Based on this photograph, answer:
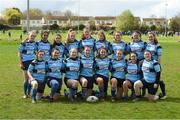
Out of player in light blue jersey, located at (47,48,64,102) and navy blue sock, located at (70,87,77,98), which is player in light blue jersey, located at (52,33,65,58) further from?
navy blue sock, located at (70,87,77,98)

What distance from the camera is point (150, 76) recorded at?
11.7 meters

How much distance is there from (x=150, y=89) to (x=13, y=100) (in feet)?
11.7

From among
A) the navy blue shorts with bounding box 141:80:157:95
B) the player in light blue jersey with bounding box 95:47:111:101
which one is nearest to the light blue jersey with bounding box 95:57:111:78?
the player in light blue jersey with bounding box 95:47:111:101

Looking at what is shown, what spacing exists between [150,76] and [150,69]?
0.61 ft

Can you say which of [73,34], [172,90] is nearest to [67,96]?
[73,34]

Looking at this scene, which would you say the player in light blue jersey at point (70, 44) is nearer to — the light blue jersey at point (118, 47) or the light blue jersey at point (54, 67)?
the light blue jersey at point (54, 67)

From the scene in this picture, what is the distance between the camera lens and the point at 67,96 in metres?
12.1

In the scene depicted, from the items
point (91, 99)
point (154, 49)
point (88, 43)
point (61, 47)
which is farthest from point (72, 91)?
point (154, 49)

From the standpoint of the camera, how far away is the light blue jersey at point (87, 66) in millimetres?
11688

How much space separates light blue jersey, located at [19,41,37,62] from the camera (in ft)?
39.5

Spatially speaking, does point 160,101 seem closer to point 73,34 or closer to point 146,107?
point 146,107

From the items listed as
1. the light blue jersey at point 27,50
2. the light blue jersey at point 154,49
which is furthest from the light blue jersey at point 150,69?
the light blue jersey at point 27,50

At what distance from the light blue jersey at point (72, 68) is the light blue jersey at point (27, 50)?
1.08 m

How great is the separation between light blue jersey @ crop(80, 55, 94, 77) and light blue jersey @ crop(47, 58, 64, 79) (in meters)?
0.57
